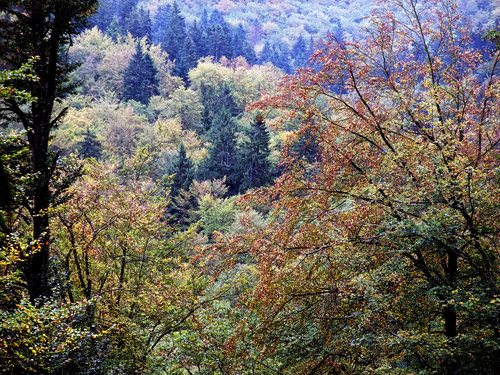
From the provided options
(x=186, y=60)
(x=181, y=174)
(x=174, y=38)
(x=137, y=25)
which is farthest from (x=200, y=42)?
(x=181, y=174)

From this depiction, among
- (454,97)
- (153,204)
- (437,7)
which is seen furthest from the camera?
(153,204)

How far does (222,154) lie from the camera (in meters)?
35.7

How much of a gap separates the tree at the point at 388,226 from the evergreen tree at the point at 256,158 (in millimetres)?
25711

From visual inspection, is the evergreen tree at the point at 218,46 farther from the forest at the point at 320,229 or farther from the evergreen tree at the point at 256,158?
the forest at the point at 320,229

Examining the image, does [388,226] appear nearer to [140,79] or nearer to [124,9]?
[140,79]

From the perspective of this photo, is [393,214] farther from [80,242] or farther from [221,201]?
[221,201]

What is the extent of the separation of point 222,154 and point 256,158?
423 centimetres

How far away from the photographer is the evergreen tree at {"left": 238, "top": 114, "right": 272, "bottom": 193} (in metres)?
32.6

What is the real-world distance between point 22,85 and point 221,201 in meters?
24.1

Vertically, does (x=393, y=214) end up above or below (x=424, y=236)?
above

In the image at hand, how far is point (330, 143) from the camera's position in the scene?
591cm

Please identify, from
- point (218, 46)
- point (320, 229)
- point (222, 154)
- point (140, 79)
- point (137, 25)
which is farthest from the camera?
point (218, 46)

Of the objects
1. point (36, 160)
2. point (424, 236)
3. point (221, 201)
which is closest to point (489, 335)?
point (424, 236)

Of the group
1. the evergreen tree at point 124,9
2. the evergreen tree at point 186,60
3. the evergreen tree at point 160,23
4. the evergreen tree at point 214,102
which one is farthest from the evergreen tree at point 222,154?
the evergreen tree at point 160,23
